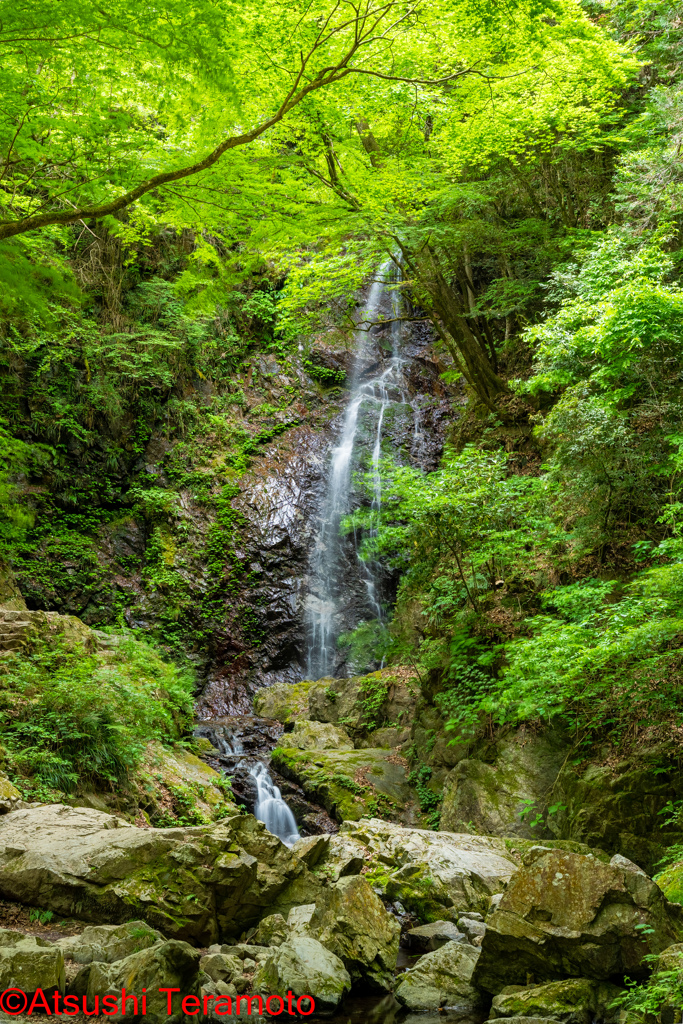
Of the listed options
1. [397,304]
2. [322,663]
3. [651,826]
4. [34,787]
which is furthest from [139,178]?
[397,304]

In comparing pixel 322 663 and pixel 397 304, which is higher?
pixel 397 304

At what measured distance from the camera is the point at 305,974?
4766mm

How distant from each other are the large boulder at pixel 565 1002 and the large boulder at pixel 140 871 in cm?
223

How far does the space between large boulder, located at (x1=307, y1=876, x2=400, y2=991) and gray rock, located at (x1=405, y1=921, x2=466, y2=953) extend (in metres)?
0.50

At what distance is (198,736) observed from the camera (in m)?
12.3

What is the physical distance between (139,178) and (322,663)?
41.5ft

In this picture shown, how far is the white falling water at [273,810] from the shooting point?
31.6 feet

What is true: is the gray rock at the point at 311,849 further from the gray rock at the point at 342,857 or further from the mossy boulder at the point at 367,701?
the mossy boulder at the point at 367,701

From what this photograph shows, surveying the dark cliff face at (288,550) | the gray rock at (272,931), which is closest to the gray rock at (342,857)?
the gray rock at (272,931)

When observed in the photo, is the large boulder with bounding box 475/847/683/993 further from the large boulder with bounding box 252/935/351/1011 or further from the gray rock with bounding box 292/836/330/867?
the gray rock with bounding box 292/836/330/867

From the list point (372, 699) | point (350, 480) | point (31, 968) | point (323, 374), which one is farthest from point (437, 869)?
point (323, 374)

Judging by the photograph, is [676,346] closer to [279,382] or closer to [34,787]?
[34,787]

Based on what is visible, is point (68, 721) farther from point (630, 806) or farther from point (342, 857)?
point (630, 806)

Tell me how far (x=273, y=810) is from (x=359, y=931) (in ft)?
16.1
